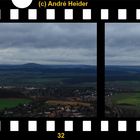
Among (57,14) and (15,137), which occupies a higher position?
(57,14)

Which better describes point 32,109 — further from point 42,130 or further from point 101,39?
point 101,39

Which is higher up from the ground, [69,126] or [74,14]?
[74,14]

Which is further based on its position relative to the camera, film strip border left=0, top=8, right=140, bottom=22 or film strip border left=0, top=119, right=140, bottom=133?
film strip border left=0, top=119, right=140, bottom=133

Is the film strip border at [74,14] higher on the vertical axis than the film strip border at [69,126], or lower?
higher

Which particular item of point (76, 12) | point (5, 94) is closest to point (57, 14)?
point (76, 12)

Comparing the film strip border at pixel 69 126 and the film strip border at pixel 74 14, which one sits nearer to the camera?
the film strip border at pixel 74 14
